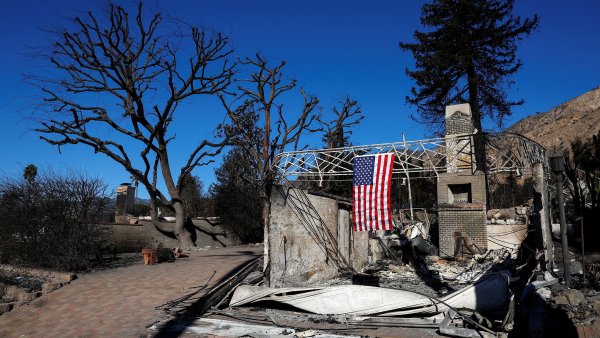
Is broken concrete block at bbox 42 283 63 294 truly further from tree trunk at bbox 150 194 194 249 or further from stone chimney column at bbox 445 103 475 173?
stone chimney column at bbox 445 103 475 173

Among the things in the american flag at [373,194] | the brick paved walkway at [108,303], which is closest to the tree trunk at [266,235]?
the brick paved walkway at [108,303]

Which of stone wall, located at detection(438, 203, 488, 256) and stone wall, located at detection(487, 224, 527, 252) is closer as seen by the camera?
stone wall, located at detection(438, 203, 488, 256)

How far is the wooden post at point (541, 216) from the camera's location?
36.7 ft

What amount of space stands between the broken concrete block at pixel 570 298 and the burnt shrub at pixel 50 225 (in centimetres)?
1161

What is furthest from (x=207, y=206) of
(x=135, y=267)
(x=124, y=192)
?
(x=135, y=267)

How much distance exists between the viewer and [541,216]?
1151 cm

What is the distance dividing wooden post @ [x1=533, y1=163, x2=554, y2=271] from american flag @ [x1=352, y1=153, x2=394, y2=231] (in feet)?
13.3

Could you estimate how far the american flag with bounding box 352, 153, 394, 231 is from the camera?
10.4 metres

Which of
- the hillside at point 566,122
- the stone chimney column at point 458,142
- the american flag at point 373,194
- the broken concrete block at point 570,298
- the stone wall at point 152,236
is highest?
the hillside at point 566,122

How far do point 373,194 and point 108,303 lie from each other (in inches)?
246

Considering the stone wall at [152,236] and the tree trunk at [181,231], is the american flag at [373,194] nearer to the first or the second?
the stone wall at [152,236]

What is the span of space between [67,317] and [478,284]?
25.9ft

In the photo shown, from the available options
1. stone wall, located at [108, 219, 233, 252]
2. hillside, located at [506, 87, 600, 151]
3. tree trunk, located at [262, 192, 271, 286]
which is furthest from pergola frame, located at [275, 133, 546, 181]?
hillside, located at [506, 87, 600, 151]

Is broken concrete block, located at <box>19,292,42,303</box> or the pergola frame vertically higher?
the pergola frame
